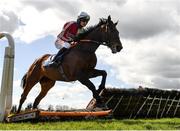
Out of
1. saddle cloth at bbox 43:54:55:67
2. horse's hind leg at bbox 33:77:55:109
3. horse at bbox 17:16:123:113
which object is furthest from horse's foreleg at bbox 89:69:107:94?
horse's hind leg at bbox 33:77:55:109

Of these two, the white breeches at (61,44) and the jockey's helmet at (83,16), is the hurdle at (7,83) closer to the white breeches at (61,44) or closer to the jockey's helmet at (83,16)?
the white breeches at (61,44)

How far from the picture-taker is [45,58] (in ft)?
51.4

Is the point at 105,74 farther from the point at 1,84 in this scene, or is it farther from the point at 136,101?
the point at 136,101

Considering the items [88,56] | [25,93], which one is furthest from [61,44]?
[25,93]

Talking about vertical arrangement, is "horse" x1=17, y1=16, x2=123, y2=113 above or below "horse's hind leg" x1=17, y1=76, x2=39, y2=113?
above

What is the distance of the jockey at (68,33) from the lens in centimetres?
1447

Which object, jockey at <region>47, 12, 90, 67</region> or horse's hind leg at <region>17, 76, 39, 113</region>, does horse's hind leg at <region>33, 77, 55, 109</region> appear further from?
jockey at <region>47, 12, 90, 67</region>

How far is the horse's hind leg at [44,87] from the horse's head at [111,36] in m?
3.20

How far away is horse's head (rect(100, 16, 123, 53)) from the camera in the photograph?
14.1 m

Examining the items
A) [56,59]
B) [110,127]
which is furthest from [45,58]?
[110,127]

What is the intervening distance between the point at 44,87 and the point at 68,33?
2.85 meters

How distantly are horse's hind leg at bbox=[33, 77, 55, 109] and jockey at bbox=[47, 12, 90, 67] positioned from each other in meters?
1.71

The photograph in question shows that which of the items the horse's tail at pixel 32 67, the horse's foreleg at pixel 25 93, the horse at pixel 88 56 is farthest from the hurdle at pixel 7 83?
the horse at pixel 88 56

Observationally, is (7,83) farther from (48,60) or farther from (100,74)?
(100,74)
